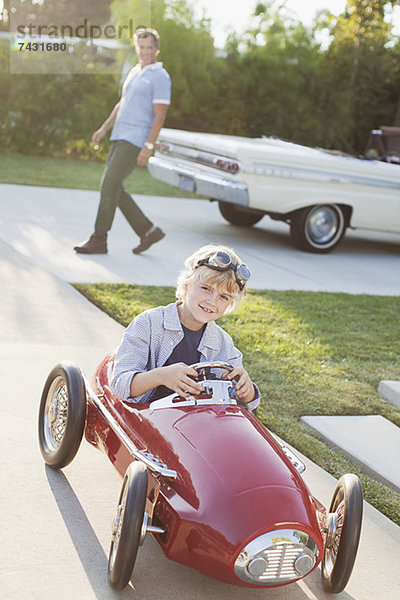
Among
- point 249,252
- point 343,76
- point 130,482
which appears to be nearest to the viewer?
point 130,482

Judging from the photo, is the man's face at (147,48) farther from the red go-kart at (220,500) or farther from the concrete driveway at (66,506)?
the red go-kart at (220,500)

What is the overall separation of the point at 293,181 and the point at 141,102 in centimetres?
226

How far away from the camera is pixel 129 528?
8.37 feet

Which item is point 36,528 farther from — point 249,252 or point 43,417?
point 249,252

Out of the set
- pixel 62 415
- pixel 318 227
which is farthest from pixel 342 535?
pixel 318 227

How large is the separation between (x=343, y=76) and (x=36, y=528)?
18.6 metres

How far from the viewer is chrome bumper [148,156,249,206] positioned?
872cm

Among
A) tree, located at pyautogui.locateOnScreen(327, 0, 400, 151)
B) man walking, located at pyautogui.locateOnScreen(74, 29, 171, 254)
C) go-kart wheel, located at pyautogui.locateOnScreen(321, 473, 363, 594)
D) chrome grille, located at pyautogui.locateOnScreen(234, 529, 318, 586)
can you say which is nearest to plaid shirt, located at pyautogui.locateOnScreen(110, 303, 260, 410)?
go-kart wheel, located at pyautogui.locateOnScreen(321, 473, 363, 594)

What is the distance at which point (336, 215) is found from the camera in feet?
31.3

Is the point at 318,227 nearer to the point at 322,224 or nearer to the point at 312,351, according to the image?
the point at 322,224

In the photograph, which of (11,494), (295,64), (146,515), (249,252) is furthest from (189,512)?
(295,64)

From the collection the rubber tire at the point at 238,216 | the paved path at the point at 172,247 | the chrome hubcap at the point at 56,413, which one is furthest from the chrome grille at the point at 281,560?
the rubber tire at the point at 238,216

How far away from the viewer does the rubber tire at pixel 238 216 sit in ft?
35.4

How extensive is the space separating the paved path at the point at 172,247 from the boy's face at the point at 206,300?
11.8ft
